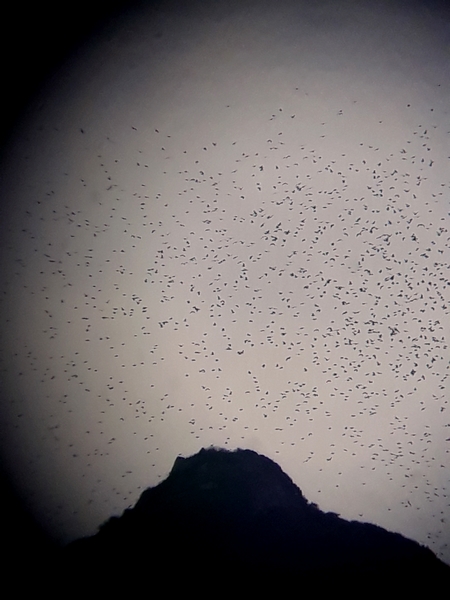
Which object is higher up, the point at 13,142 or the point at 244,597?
the point at 13,142

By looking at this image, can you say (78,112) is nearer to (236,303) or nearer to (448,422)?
(236,303)

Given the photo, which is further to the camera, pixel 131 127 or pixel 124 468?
pixel 124 468

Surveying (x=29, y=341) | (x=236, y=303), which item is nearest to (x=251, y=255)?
(x=236, y=303)

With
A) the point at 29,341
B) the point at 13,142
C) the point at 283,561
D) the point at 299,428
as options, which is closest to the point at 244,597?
the point at 283,561

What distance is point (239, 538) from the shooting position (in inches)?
41.8

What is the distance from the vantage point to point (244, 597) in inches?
38.4

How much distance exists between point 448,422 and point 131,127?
141 cm

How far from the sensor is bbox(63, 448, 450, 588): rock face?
102cm

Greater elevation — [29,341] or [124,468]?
[29,341]

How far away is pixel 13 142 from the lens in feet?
3.20

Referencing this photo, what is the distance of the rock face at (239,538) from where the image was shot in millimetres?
1022

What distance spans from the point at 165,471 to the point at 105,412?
1.00ft

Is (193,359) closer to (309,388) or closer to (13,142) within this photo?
(309,388)

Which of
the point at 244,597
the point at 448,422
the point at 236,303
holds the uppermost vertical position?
the point at 236,303
